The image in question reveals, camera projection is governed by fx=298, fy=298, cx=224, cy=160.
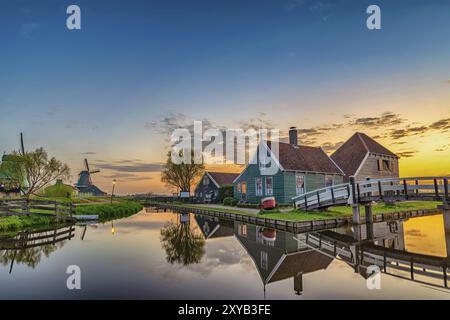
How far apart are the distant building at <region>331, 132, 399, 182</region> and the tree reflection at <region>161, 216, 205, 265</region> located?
66.5 feet

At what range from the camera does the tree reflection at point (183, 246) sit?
Answer: 11.0 m

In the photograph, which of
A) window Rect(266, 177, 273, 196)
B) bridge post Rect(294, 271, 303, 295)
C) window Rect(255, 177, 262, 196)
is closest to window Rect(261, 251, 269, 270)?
bridge post Rect(294, 271, 303, 295)

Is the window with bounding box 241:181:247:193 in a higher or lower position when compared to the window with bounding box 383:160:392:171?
lower

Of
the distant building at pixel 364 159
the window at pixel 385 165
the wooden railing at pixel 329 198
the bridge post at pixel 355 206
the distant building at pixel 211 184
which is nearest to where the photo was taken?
the bridge post at pixel 355 206

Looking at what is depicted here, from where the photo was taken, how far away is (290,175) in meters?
26.9

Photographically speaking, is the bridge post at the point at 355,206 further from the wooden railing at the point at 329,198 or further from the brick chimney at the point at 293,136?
the brick chimney at the point at 293,136

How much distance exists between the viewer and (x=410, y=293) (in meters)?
7.29

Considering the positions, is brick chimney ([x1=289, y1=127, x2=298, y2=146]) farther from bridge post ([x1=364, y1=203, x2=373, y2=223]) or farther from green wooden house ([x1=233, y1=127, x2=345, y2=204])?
bridge post ([x1=364, y1=203, x2=373, y2=223])

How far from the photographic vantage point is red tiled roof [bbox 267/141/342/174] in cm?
2756

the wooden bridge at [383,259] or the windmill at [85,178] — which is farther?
the windmill at [85,178]

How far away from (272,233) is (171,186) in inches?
1584

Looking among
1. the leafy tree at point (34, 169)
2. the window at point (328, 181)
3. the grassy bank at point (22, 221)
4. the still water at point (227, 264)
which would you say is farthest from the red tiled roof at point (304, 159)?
the leafy tree at point (34, 169)

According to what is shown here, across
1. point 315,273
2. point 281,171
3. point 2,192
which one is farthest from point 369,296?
point 2,192

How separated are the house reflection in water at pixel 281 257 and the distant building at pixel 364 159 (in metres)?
18.2
